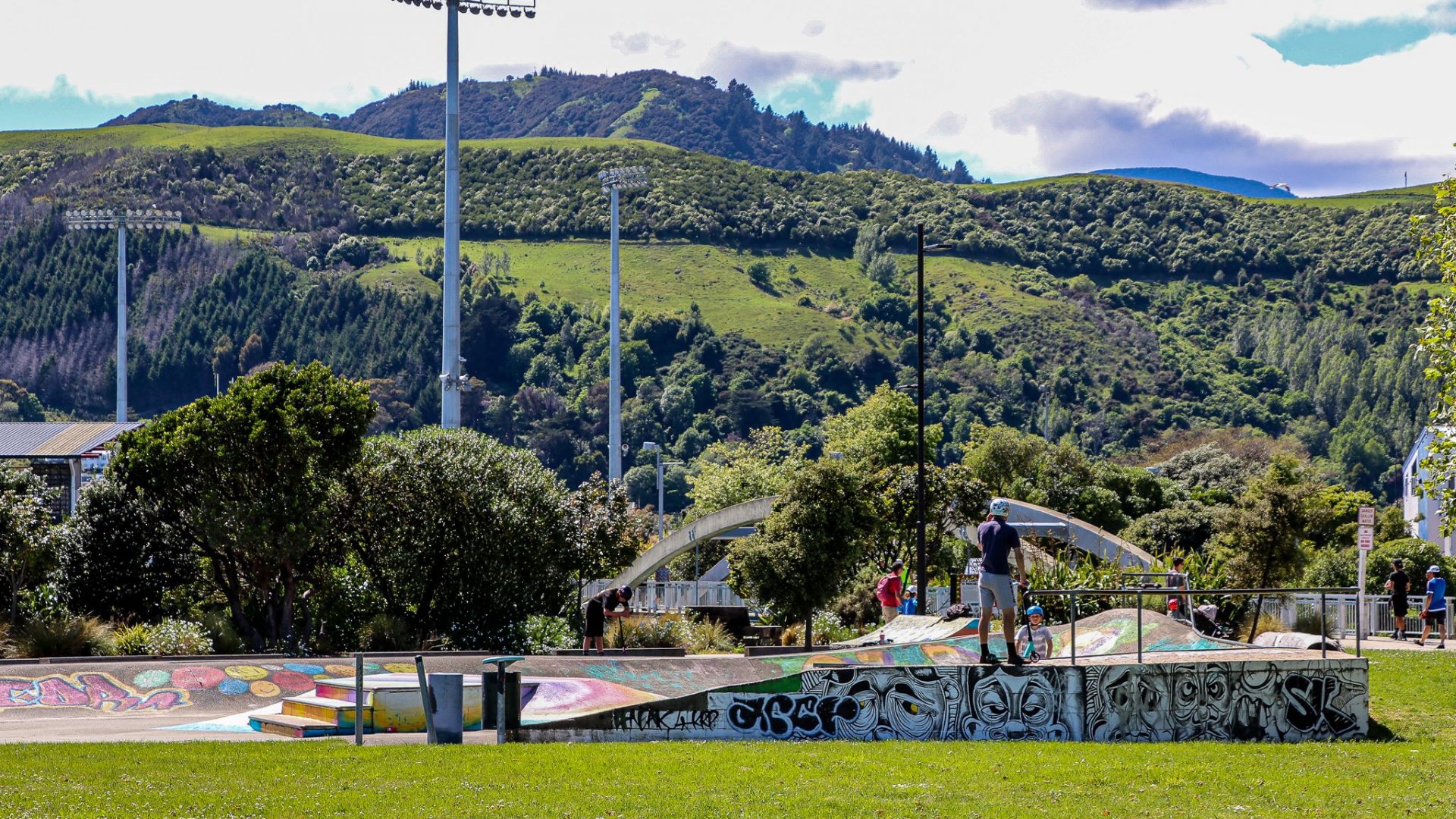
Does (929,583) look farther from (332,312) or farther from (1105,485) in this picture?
(332,312)

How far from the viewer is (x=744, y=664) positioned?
24.2m

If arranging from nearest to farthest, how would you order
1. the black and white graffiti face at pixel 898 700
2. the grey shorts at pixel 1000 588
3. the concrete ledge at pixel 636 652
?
the grey shorts at pixel 1000 588
the black and white graffiti face at pixel 898 700
the concrete ledge at pixel 636 652

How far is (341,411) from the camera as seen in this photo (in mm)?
31141

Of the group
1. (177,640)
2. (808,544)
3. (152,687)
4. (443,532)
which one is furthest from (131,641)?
(808,544)

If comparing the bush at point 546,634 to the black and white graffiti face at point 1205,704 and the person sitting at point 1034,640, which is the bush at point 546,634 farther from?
the black and white graffiti face at point 1205,704

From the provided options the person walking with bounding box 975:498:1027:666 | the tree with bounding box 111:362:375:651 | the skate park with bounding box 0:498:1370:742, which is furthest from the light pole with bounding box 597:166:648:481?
the person walking with bounding box 975:498:1027:666

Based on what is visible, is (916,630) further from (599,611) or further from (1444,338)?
(1444,338)

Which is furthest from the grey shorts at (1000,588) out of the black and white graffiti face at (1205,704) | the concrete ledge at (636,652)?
the concrete ledge at (636,652)

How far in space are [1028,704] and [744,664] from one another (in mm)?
8945

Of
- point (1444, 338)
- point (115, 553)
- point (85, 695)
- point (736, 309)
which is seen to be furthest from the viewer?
point (736, 309)

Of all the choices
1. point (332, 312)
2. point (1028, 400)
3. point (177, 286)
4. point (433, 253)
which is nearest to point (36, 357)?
point (177, 286)

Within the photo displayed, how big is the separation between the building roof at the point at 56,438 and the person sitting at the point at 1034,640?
2793cm

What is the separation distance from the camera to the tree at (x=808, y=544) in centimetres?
3225

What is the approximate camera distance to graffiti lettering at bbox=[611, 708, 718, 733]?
16016 millimetres
